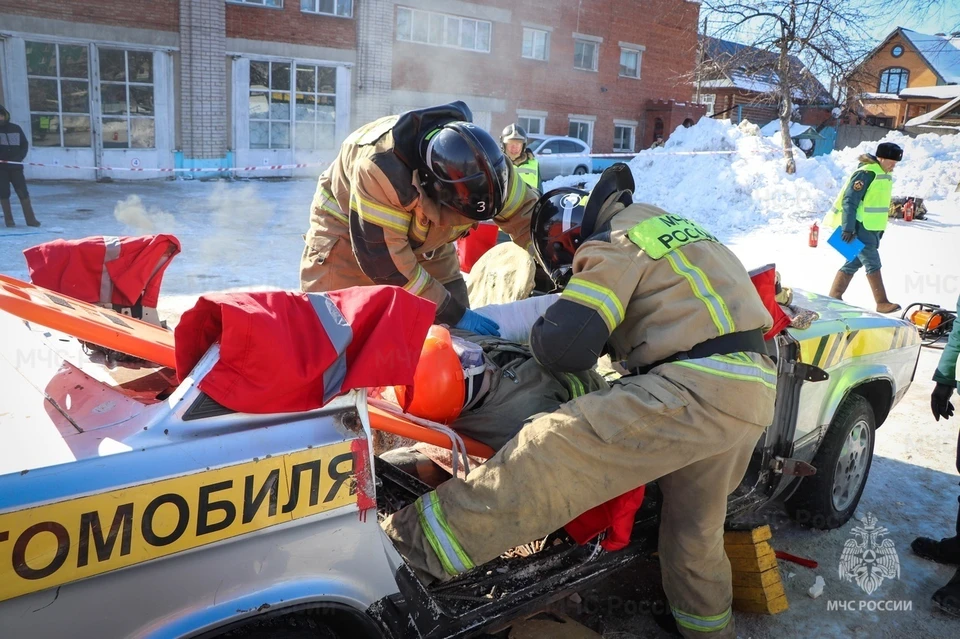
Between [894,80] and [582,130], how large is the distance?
32.4 meters

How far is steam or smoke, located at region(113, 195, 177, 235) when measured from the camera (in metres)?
11.6

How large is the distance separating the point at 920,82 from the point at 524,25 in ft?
111

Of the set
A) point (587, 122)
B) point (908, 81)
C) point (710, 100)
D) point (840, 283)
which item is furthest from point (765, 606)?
point (908, 81)

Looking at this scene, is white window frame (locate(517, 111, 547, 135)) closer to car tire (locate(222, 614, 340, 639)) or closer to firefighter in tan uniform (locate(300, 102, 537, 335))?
firefighter in tan uniform (locate(300, 102, 537, 335))

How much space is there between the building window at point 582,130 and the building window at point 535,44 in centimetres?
260

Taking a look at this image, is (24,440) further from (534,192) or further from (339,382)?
(534,192)

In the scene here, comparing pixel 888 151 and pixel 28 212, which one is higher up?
pixel 888 151

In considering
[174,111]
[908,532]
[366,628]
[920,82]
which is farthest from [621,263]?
[920,82]

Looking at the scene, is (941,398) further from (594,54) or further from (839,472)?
(594,54)

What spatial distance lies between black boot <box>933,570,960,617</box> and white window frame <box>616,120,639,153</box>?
83.4ft

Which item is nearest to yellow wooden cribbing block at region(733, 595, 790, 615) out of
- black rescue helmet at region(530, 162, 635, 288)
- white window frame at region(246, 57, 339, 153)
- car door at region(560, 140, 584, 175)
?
black rescue helmet at region(530, 162, 635, 288)

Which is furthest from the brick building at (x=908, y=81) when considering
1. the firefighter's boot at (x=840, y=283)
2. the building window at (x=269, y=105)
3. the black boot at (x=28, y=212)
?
the black boot at (x=28, y=212)

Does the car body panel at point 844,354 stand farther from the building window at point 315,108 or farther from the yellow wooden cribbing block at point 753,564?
the building window at point 315,108

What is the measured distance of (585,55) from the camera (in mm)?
26422
